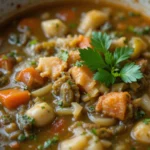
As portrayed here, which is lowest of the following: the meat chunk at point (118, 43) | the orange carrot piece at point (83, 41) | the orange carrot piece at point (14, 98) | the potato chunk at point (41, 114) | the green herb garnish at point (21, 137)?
the green herb garnish at point (21, 137)

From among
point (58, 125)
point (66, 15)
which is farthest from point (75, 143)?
point (66, 15)

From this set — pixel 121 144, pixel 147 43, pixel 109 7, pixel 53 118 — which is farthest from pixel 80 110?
pixel 109 7

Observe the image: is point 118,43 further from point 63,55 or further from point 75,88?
point 75,88

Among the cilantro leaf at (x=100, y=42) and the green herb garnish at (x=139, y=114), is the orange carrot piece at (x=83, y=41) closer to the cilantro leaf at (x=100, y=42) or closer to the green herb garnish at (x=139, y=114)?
the cilantro leaf at (x=100, y=42)

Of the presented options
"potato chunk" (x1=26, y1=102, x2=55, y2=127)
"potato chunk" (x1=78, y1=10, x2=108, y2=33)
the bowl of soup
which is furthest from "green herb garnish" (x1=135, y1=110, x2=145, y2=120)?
"potato chunk" (x1=78, y1=10, x2=108, y2=33)

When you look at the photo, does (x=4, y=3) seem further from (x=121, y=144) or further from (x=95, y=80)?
(x=121, y=144)

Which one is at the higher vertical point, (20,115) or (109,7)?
(109,7)

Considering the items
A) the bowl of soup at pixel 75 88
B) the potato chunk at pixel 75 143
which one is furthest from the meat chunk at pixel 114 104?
the potato chunk at pixel 75 143
